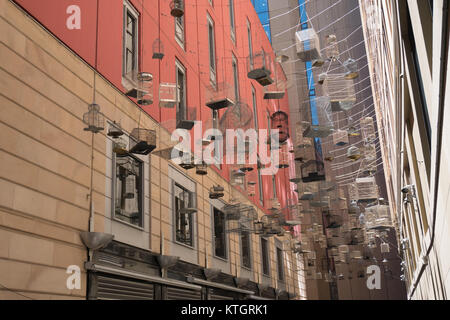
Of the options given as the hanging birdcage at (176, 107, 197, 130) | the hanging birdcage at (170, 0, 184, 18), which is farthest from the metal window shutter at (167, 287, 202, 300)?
the hanging birdcage at (170, 0, 184, 18)

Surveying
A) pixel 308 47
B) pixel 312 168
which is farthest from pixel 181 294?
pixel 308 47

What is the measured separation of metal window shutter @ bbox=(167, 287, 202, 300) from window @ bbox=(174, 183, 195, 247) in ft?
4.87

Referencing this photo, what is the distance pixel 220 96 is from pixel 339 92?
2.31 m

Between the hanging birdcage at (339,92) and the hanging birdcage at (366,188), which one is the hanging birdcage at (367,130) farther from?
the hanging birdcage at (339,92)

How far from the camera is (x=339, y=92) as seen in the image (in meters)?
10.3

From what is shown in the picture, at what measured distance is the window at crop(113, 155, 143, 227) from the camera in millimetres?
13047

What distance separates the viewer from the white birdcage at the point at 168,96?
33.0 feet

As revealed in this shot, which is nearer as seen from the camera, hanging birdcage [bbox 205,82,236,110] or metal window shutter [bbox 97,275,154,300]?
hanging birdcage [bbox 205,82,236,110]

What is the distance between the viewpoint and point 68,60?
11.7 m

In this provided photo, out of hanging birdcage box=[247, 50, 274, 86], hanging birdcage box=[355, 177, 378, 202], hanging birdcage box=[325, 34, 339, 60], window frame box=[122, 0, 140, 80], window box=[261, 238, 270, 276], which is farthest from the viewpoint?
window box=[261, 238, 270, 276]

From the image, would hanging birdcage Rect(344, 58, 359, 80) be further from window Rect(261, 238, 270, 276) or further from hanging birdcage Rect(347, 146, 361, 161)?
window Rect(261, 238, 270, 276)

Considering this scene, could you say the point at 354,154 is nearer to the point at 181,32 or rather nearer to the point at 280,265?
the point at 181,32
